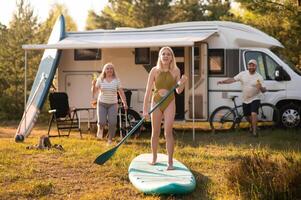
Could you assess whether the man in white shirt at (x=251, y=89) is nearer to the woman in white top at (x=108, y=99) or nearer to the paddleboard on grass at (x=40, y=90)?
the woman in white top at (x=108, y=99)

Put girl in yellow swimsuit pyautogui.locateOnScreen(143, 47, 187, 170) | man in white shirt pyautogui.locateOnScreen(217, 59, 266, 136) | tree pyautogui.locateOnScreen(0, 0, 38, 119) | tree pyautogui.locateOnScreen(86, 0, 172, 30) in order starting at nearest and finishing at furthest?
girl in yellow swimsuit pyautogui.locateOnScreen(143, 47, 187, 170)
man in white shirt pyautogui.locateOnScreen(217, 59, 266, 136)
tree pyautogui.locateOnScreen(0, 0, 38, 119)
tree pyautogui.locateOnScreen(86, 0, 172, 30)

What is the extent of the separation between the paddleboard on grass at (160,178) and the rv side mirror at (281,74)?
17.7 ft

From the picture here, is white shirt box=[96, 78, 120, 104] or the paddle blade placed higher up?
white shirt box=[96, 78, 120, 104]

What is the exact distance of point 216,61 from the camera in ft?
38.9

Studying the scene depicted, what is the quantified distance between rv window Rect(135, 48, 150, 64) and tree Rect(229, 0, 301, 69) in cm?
452

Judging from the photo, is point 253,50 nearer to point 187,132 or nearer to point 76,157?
point 187,132

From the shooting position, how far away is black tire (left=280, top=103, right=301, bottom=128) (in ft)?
38.1

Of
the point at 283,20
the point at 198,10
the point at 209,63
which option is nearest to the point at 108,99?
the point at 209,63

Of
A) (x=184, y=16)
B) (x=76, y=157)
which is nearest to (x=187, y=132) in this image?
(x=76, y=157)

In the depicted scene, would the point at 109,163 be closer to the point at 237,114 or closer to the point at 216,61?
the point at 237,114

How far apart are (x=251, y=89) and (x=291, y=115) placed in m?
1.66

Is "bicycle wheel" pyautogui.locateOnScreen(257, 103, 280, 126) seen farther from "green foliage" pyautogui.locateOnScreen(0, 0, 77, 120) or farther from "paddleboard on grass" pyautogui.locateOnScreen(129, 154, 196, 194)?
"green foliage" pyautogui.locateOnScreen(0, 0, 77, 120)

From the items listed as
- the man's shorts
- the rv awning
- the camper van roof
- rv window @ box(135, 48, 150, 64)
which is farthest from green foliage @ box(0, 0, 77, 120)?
the man's shorts

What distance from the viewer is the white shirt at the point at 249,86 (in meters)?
10.6
